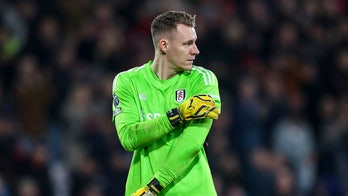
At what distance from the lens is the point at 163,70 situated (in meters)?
6.69

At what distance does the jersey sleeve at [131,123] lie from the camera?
6344 mm

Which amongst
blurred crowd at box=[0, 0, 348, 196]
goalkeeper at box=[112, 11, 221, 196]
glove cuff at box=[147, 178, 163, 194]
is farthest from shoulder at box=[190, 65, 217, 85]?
blurred crowd at box=[0, 0, 348, 196]

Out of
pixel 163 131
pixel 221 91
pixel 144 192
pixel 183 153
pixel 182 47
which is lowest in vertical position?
pixel 221 91

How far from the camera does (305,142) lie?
1492 centimetres

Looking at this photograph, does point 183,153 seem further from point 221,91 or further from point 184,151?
point 221,91

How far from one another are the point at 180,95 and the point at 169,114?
32cm

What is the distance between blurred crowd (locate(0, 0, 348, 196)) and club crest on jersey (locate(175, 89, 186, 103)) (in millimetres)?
5950

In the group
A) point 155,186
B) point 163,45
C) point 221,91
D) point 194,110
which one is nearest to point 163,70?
point 163,45

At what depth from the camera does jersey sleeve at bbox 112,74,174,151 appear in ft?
20.8

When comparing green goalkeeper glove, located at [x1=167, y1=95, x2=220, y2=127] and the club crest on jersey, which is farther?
the club crest on jersey

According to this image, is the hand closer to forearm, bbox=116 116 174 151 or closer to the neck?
forearm, bbox=116 116 174 151

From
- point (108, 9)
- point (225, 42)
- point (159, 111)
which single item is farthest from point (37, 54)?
point (159, 111)

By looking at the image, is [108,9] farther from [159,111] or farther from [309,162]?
[159,111]

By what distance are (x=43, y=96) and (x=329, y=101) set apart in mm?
4568
